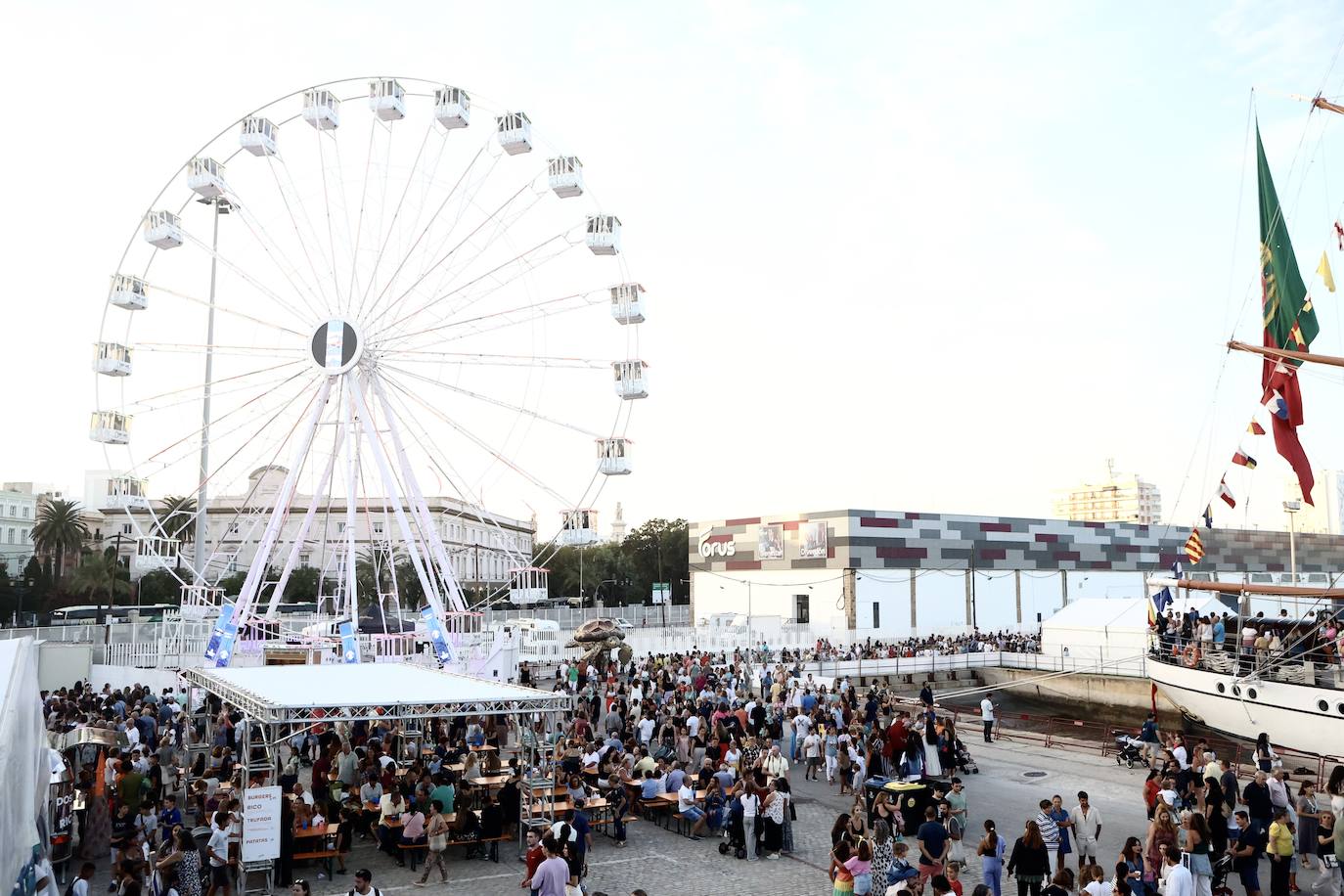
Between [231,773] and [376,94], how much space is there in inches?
773

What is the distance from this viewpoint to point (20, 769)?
9609 mm

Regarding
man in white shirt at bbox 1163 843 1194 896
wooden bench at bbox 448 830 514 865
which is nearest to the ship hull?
man in white shirt at bbox 1163 843 1194 896

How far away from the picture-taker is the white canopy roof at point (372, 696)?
14.6 m

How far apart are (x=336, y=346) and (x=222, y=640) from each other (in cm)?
808

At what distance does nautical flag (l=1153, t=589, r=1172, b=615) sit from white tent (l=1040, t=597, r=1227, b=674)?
13.0m

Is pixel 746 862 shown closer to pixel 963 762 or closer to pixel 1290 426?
pixel 963 762

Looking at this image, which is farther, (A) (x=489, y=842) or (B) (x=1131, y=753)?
(B) (x=1131, y=753)

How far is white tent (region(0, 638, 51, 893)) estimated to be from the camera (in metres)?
8.53


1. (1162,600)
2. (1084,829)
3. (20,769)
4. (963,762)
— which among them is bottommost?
(963,762)

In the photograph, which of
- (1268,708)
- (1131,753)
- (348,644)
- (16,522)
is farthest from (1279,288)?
(16,522)

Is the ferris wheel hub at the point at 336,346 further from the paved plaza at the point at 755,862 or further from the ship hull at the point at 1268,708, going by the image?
the ship hull at the point at 1268,708

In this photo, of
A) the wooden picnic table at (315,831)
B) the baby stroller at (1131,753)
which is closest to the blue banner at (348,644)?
the wooden picnic table at (315,831)

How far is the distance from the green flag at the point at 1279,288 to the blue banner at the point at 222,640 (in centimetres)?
2859

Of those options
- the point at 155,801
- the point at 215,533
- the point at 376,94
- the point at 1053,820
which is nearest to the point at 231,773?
the point at 155,801
